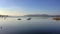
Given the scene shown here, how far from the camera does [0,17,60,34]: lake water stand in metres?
2.06

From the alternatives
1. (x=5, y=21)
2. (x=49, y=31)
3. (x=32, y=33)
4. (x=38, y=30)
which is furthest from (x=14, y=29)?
(x=49, y=31)

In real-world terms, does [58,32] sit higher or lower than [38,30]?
lower

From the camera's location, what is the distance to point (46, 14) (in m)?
1.94

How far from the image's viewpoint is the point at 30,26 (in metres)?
2.22

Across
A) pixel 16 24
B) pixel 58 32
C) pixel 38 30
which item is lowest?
pixel 58 32

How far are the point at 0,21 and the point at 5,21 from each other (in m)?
0.14

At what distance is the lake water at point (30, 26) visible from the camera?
206 cm

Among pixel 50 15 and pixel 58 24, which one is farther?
pixel 58 24

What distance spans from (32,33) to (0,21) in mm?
964

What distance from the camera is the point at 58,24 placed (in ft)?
6.95

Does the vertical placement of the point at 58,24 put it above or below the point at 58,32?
above

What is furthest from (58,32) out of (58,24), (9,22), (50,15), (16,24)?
(9,22)

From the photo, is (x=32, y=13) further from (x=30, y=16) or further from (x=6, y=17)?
(x=6, y=17)

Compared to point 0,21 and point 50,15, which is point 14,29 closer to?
point 0,21
